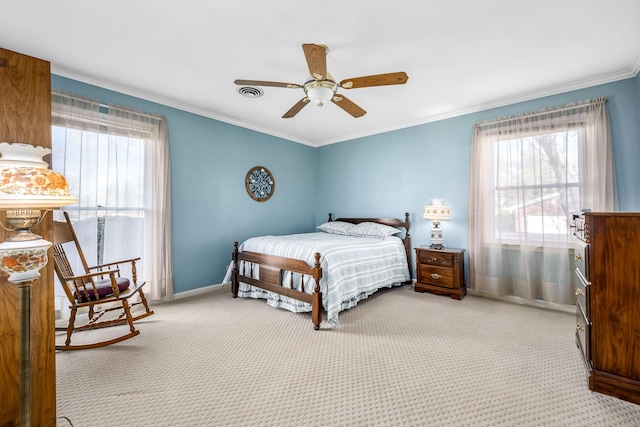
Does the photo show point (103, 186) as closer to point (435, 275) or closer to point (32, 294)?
point (32, 294)

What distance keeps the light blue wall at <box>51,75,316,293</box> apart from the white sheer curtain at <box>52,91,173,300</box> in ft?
0.56

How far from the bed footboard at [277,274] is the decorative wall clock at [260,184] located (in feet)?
3.79

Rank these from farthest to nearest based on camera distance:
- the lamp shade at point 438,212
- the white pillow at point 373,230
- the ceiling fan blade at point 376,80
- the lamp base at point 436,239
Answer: the white pillow at point 373,230
the lamp base at point 436,239
the lamp shade at point 438,212
the ceiling fan blade at point 376,80

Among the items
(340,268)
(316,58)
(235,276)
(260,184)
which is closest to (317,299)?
(340,268)

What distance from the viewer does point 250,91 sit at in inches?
127

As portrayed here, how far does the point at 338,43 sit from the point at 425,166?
8.40ft

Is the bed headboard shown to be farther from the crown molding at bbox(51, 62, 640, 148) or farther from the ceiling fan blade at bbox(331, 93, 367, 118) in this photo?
the ceiling fan blade at bbox(331, 93, 367, 118)

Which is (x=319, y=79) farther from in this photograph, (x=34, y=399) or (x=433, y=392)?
(x=34, y=399)

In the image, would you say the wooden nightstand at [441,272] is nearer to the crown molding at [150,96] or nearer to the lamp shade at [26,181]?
the crown molding at [150,96]

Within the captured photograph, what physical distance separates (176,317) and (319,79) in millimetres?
2811

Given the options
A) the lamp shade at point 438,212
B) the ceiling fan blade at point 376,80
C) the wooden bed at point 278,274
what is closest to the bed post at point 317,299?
the wooden bed at point 278,274

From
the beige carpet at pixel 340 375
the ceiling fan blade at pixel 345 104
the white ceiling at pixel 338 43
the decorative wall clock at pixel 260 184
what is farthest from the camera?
the decorative wall clock at pixel 260 184

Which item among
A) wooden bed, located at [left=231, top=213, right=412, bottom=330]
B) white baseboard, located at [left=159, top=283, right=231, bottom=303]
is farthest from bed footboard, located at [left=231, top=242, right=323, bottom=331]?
white baseboard, located at [left=159, top=283, right=231, bottom=303]

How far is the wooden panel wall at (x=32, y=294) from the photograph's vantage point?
1301 millimetres
